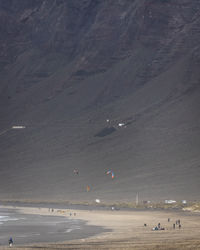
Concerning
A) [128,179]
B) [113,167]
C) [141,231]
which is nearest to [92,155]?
[113,167]

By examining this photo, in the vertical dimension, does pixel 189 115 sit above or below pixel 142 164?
above

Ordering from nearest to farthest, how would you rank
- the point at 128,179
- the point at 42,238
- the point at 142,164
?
the point at 42,238, the point at 128,179, the point at 142,164

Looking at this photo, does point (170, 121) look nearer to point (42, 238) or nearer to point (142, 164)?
point (142, 164)

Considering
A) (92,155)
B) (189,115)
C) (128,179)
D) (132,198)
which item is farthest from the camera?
(189,115)

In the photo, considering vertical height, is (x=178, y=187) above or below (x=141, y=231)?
above

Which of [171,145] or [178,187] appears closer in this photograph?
[178,187]

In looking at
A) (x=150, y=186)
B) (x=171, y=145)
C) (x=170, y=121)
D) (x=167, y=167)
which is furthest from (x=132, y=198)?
(x=170, y=121)

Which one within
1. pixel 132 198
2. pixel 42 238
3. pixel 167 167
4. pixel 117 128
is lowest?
pixel 42 238

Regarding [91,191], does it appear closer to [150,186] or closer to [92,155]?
[150,186]

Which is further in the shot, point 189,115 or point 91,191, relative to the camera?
point 189,115
